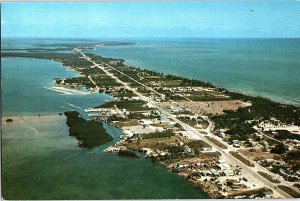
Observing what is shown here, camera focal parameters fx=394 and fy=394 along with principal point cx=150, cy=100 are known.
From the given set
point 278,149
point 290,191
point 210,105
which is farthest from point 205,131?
point 290,191

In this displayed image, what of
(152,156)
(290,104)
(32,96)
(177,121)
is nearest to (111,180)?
(152,156)

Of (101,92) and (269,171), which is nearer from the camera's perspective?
(269,171)

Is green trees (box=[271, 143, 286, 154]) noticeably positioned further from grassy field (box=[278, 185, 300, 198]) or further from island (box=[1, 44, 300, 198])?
grassy field (box=[278, 185, 300, 198])

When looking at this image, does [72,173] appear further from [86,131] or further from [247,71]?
[247,71]

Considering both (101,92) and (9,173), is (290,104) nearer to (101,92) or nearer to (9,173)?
(101,92)

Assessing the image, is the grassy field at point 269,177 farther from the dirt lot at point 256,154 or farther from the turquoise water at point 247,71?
the turquoise water at point 247,71
